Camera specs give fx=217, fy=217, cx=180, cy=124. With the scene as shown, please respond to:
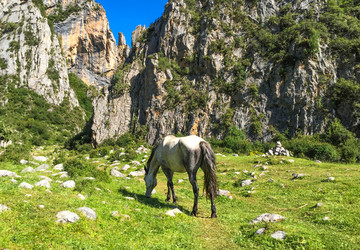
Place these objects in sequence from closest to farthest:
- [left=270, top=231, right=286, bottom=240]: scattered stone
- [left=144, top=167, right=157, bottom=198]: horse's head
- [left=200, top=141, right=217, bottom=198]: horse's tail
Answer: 1. [left=270, top=231, right=286, bottom=240]: scattered stone
2. [left=200, top=141, right=217, bottom=198]: horse's tail
3. [left=144, top=167, right=157, bottom=198]: horse's head

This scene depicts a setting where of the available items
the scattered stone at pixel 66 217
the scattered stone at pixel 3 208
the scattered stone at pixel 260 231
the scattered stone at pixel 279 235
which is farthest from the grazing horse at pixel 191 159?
the scattered stone at pixel 3 208

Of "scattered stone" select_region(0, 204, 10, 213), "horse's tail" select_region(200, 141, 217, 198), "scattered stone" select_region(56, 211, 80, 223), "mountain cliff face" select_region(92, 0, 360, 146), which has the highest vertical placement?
"mountain cliff face" select_region(92, 0, 360, 146)

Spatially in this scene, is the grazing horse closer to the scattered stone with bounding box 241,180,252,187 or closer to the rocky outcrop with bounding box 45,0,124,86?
the scattered stone with bounding box 241,180,252,187

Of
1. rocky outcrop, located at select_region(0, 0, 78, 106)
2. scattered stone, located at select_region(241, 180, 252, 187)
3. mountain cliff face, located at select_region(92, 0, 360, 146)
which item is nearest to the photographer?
scattered stone, located at select_region(241, 180, 252, 187)

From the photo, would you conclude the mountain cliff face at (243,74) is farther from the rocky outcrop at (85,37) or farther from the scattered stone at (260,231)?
the rocky outcrop at (85,37)

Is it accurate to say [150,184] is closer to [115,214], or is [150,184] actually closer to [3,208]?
[115,214]

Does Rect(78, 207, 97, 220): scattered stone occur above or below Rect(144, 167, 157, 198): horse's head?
above

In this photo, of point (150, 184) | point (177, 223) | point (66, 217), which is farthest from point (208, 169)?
point (66, 217)

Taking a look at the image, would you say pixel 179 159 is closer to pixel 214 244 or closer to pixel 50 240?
pixel 214 244

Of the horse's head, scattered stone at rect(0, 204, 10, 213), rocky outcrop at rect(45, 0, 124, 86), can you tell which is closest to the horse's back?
the horse's head

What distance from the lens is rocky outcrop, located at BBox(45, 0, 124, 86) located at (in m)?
112

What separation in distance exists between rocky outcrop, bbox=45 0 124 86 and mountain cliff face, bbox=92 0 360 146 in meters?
77.2

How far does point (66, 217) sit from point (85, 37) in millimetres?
128423

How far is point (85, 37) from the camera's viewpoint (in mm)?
114750
